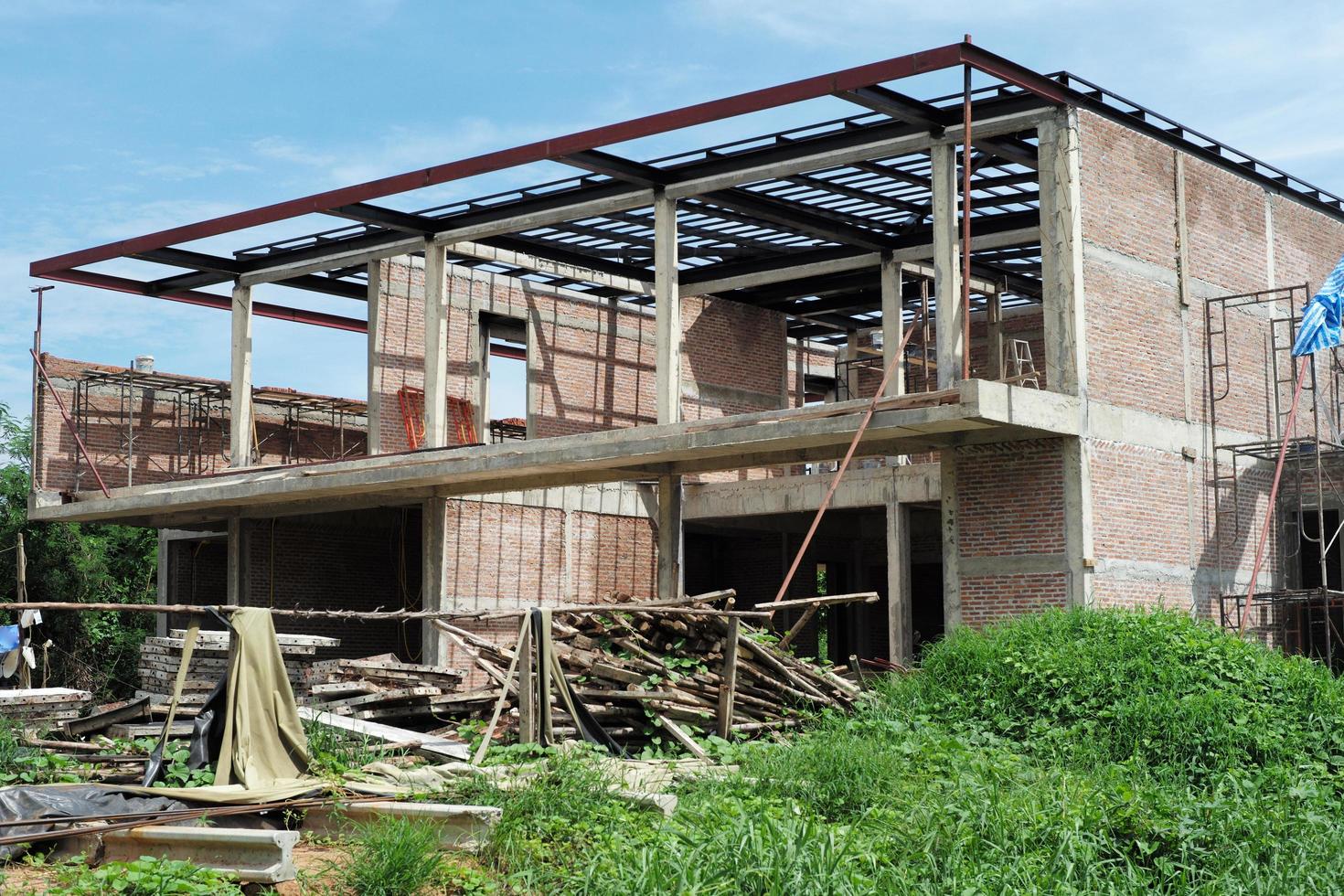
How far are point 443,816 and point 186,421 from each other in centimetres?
2108

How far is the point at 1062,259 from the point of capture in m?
17.6

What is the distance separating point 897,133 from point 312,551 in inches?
585

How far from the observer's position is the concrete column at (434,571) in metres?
23.0

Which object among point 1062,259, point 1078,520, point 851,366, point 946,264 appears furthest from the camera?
point 851,366

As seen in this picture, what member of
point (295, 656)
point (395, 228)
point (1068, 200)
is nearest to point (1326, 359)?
point (1068, 200)

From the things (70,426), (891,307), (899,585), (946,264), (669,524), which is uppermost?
(891,307)

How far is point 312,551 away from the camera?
27.8 metres

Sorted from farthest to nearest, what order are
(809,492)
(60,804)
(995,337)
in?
(809,492), (995,337), (60,804)

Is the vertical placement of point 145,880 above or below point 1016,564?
below

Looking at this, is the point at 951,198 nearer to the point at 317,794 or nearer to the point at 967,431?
the point at 967,431

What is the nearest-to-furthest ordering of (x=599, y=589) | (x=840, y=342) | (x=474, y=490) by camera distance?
(x=474, y=490), (x=599, y=589), (x=840, y=342)

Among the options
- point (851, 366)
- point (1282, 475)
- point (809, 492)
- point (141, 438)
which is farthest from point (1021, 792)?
point (141, 438)

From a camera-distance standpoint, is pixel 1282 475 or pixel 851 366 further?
pixel 851 366

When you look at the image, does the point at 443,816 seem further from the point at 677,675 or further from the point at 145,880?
the point at 677,675
